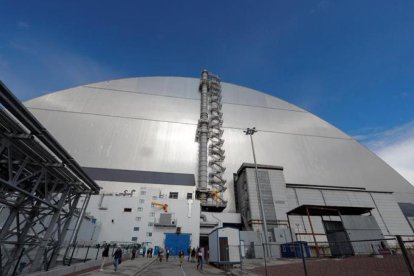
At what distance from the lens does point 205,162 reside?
4038 centimetres

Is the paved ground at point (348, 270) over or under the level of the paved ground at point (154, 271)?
over

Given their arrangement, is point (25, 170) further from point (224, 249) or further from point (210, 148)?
point (210, 148)

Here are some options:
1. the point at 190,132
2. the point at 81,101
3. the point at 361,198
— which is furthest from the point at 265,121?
the point at 81,101

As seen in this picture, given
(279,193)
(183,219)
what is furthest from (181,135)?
(279,193)

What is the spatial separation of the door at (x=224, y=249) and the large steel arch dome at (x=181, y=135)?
78.6 ft

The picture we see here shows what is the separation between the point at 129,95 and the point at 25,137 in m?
44.5

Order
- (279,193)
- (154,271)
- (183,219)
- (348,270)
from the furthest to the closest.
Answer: (279,193) → (183,219) → (154,271) → (348,270)

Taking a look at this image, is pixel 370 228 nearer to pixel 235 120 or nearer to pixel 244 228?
pixel 244 228

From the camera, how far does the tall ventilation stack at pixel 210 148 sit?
123 feet

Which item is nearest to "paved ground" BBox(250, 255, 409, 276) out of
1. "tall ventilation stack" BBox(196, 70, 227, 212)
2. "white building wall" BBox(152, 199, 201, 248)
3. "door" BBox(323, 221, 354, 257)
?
"door" BBox(323, 221, 354, 257)

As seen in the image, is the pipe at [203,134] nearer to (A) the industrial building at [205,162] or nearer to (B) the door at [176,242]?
(A) the industrial building at [205,162]

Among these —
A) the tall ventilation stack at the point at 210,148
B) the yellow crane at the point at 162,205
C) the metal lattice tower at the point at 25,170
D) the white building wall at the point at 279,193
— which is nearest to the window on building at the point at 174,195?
the yellow crane at the point at 162,205

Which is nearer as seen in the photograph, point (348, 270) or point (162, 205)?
point (348, 270)

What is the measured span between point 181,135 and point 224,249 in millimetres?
31557
